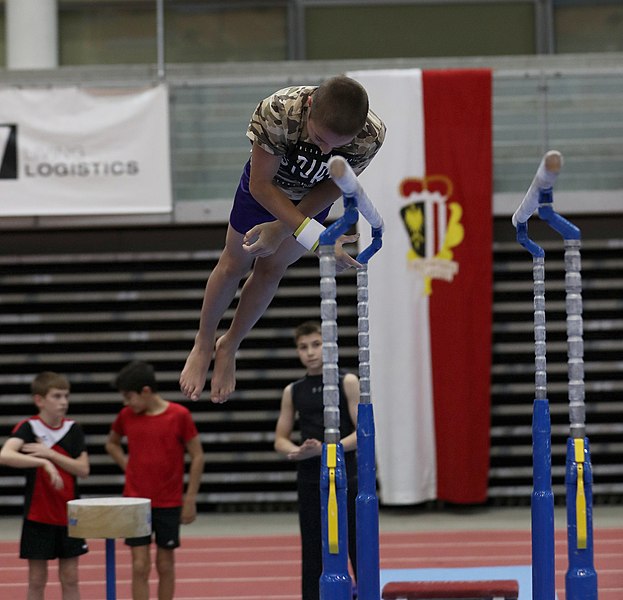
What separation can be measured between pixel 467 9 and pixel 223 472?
473 centimetres

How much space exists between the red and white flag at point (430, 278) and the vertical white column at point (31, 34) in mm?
3013

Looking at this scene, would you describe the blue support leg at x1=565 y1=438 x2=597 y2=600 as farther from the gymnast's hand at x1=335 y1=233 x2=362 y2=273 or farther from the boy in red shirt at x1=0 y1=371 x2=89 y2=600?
the boy in red shirt at x1=0 y1=371 x2=89 y2=600

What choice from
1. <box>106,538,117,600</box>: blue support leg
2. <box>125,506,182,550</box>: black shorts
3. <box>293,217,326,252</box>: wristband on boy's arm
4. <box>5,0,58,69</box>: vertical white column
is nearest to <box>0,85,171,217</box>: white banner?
<box>5,0,58,69</box>: vertical white column

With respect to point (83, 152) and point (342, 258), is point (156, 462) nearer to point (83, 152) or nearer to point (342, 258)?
point (342, 258)

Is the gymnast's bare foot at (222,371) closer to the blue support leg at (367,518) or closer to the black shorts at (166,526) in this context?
the blue support leg at (367,518)

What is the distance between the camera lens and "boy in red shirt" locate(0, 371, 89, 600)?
5719 millimetres

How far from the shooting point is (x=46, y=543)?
5.75m

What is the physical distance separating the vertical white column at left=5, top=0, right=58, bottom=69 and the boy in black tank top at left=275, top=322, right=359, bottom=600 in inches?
208

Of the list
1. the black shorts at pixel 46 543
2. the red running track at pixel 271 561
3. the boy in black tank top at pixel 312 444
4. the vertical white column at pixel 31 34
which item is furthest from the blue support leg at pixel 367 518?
the vertical white column at pixel 31 34

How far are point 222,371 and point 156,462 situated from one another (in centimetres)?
150

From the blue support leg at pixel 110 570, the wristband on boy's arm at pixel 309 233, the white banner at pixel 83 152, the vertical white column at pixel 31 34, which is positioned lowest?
the blue support leg at pixel 110 570

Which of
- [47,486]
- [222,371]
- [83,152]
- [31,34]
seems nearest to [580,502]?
[222,371]

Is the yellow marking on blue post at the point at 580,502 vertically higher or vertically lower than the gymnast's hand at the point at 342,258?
lower

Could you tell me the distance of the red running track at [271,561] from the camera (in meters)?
7.09
